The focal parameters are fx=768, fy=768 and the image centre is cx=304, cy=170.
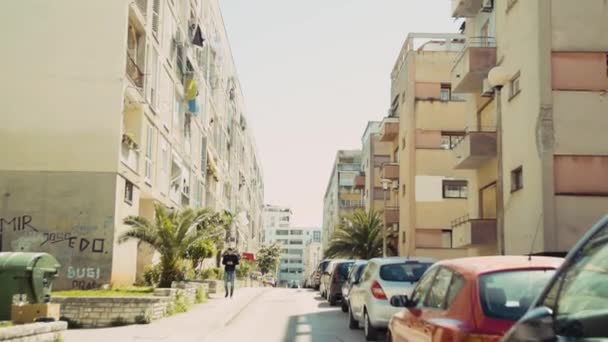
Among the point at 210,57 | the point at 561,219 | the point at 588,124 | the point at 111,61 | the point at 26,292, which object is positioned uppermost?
the point at 210,57

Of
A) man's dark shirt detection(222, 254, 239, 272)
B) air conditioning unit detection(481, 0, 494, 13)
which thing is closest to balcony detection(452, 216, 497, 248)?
air conditioning unit detection(481, 0, 494, 13)

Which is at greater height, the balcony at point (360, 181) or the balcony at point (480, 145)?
the balcony at point (360, 181)

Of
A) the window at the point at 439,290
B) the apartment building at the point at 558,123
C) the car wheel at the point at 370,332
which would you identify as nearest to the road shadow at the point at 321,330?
the car wheel at the point at 370,332

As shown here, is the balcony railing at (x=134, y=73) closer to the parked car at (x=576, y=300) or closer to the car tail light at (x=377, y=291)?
the car tail light at (x=377, y=291)

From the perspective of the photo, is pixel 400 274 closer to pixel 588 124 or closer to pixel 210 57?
pixel 588 124

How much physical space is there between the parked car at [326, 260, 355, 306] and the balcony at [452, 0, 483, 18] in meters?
11.0

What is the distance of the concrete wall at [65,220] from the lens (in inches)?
909

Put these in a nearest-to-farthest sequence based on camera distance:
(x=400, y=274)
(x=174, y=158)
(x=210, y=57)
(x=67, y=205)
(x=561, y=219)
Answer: (x=400, y=274), (x=561, y=219), (x=67, y=205), (x=174, y=158), (x=210, y=57)

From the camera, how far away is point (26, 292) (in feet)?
43.8

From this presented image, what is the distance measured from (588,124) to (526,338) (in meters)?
19.9

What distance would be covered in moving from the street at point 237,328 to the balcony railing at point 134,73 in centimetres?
835

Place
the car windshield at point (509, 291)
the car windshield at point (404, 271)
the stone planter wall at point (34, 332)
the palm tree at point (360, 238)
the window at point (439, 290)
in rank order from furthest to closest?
1. the palm tree at point (360, 238)
2. the car windshield at point (404, 271)
3. the stone planter wall at point (34, 332)
4. the window at point (439, 290)
5. the car windshield at point (509, 291)

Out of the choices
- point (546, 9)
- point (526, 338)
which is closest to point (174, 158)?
point (546, 9)

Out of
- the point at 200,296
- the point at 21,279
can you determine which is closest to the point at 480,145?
the point at 200,296
